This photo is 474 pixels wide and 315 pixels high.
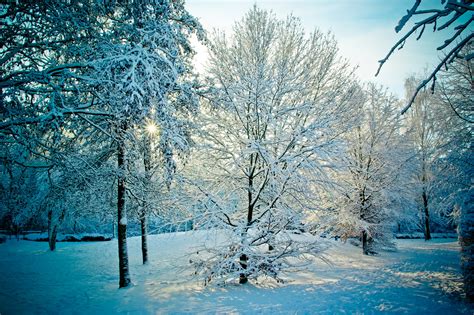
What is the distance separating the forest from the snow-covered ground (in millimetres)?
318

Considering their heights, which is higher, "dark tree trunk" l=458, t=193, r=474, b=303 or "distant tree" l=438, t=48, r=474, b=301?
"distant tree" l=438, t=48, r=474, b=301

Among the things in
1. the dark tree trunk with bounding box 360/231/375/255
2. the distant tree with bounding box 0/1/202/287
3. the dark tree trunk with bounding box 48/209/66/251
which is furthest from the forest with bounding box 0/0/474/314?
the dark tree trunk with bounding box 48/209/66/251

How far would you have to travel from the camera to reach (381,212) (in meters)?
12.3

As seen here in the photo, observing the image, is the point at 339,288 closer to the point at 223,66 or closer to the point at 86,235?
the point at 223,66

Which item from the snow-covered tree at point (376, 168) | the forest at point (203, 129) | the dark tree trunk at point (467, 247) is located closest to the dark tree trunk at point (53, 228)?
the forest at point (203, 129)

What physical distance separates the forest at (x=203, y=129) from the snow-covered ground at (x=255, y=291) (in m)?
0.32

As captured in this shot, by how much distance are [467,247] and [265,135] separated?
231 inches

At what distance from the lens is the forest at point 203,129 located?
3.86 meters

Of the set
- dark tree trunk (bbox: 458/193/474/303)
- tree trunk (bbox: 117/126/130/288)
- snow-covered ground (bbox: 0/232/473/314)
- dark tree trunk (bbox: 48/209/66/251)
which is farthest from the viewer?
dark tree trunk (bbox: 48/209/66/251)

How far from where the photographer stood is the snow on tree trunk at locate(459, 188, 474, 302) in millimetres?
5296

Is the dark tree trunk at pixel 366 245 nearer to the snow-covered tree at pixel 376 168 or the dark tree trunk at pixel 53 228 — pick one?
the snow-covered tree at pixel 376 168

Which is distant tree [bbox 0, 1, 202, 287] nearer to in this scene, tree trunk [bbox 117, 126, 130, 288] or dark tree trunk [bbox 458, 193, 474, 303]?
tree trunk [bbox 117, 126, 130, 288]

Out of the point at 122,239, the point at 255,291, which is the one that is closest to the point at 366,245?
the point at 255,291

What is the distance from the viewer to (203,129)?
666 cm
